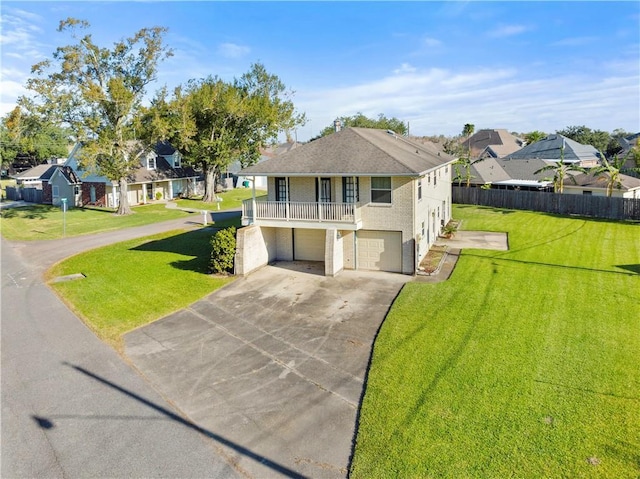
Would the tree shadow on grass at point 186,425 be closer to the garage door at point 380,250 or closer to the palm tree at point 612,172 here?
the garage door at point 380,250

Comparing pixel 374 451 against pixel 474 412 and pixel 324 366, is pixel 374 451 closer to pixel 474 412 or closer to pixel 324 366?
pixel 474 412

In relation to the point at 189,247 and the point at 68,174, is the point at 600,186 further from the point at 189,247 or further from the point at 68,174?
the point at 68,174

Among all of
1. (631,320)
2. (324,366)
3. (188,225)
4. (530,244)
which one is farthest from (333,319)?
(188,225)

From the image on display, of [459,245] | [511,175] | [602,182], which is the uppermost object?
[511,175]

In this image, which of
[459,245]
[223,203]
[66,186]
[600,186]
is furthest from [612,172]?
[66,186]

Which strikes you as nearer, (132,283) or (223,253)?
(132,283)

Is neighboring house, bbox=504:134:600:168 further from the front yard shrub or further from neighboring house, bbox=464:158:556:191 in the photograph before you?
the front yard shrub
